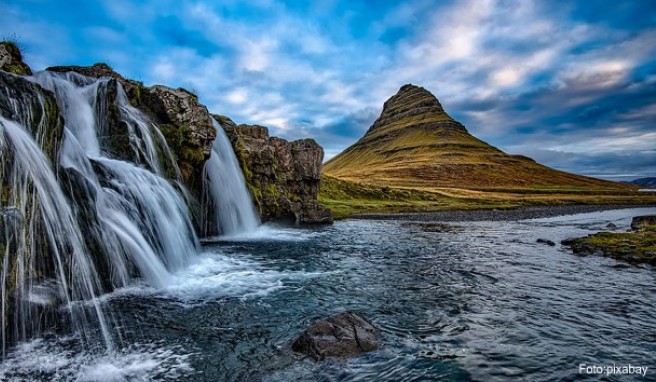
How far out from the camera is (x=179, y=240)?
2175cm

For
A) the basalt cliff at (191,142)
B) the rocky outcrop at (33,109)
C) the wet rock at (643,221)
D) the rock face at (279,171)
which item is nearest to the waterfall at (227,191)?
the basalt cliff at (191,142)

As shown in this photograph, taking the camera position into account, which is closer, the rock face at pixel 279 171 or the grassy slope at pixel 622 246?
the grassy slope at pixel 622 246

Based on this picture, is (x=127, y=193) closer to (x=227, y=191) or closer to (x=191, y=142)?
(x=191, y=142)

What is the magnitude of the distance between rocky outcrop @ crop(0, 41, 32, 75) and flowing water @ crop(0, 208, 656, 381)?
16.0 metres

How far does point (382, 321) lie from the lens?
13.2m

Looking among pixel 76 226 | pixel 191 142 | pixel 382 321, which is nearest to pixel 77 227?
pixel 76 226

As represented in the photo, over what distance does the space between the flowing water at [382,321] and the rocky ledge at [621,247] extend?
7.54ft

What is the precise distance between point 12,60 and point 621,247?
44486 millimetres

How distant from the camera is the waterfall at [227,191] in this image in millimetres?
34219

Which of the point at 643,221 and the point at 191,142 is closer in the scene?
the point at 191,142

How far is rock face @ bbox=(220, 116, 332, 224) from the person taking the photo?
43656 mm

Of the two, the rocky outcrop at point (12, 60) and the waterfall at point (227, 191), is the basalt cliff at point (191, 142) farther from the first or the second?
the waterfall at point (227, 191)

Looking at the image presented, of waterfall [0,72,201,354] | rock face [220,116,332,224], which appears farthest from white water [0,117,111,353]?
rock face [220,116,332,224]

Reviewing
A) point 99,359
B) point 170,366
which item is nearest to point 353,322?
point 170,366
